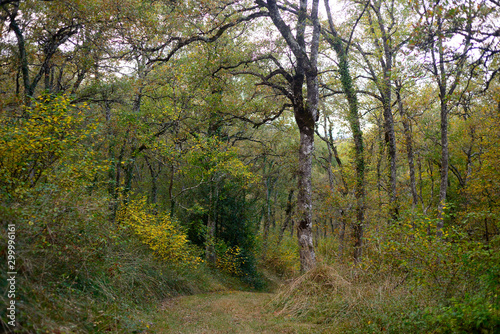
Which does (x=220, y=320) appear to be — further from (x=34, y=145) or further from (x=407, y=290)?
(x=34, y=145)

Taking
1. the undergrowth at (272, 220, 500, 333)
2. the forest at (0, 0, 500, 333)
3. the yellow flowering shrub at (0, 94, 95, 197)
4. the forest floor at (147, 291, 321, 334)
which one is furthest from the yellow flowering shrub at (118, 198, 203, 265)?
the undergrowth at (272, 220, 500, 333)

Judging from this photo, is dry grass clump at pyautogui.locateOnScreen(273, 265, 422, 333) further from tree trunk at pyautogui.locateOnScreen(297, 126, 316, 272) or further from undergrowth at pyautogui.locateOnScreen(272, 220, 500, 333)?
tree trunk at pyautogui.locateOnScreen(297, 126, 316, 272)

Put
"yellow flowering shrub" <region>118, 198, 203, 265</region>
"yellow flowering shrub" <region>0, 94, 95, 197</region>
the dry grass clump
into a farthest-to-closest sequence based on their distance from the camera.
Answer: "yellow flowering shrub" <region>118, 198, 203, 265</region>, "yellow flowering shrub" <region>0, 94, 95, 197</region>, the dry grass clump

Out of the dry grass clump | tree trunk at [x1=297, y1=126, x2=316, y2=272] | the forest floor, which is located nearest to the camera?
the dry grass clump

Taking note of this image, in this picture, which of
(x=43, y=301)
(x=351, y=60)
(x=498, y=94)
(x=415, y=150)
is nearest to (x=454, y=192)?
(x=415, y=150)

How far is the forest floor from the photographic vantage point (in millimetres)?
6358

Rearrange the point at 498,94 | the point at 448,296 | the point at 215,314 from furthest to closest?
the point at 498,94 < the point at 215,314 < the point at 448,296

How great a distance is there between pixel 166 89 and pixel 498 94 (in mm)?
16275

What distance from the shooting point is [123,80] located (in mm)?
12672

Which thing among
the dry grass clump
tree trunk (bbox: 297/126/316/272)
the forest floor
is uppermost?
tree trunk (bbox: 297/126/316/272)

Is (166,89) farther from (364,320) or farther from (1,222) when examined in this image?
(364,320)

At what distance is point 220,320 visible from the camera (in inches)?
298

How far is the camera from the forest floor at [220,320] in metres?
6.36

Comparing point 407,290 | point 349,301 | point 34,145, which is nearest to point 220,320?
point 349,301
